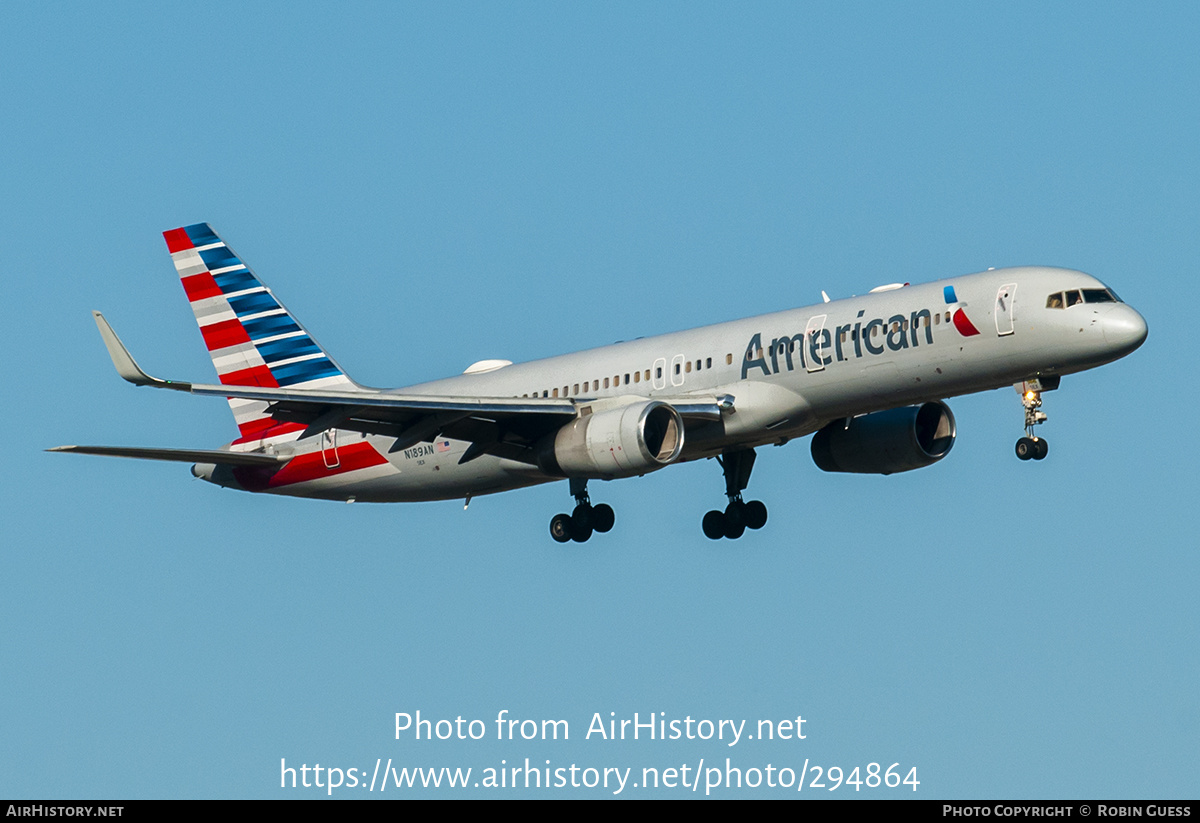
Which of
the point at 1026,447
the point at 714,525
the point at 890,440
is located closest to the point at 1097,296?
the point at 1026,447

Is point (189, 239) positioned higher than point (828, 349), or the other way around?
point (189, 239)

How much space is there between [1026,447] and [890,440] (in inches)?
263

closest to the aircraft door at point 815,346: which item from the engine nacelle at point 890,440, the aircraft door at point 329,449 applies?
the engine nacelle at point 890,440

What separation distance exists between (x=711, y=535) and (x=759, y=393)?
7.42 m

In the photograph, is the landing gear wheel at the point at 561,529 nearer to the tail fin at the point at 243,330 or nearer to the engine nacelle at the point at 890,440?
the engine nacelle at the point at 890,440

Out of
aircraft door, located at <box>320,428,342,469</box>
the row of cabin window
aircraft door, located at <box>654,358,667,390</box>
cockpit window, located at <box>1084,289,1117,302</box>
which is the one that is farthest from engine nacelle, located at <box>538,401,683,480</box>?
cockpit window, located at <box>1084,289,1117,302</box>

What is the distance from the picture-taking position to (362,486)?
4950cm

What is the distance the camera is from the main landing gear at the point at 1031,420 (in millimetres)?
40812

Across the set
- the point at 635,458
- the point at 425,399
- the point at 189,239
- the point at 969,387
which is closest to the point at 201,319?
the point at 189,239

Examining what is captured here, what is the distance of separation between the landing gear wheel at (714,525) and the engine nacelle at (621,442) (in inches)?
264

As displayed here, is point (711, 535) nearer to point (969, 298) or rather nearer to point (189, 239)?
point (969, 298)

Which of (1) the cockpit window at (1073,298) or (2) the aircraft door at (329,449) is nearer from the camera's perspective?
(1) the cockpit window at (1073,298)

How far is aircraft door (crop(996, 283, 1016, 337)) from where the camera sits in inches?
1615

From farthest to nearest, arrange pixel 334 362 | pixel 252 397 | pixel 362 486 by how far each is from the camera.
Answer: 1. pixel 334 362
2. pixel 362 486
3. pixel 252 397
